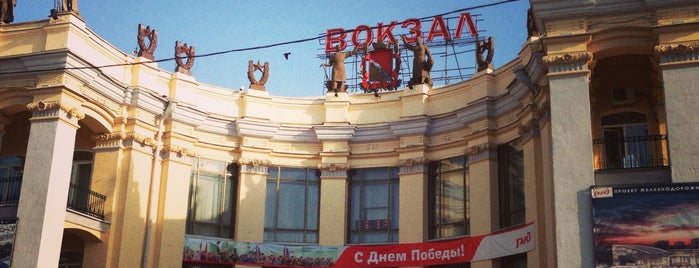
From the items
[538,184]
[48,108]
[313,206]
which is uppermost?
[48,108]

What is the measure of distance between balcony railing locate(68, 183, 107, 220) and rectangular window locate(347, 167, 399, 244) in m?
9.03

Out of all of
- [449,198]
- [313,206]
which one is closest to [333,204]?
[313,206]

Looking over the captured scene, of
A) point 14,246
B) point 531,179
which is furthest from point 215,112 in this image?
point 531,179

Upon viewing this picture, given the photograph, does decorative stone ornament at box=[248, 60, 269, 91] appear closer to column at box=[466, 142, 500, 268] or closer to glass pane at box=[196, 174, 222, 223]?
glass pane at box=[196, 174, 222, 223]

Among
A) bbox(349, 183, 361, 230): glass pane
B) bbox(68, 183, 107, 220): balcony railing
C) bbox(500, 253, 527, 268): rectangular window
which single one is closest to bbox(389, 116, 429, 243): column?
bbox(349, 183, 361, 230): glass pane

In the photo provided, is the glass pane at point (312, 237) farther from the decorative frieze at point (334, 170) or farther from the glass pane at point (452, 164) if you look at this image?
the glass pane at point (452, 164)

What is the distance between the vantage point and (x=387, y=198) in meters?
31.2

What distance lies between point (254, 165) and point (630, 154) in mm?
13787

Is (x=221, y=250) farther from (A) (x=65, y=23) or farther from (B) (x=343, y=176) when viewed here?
(A) (x=65, y=23)

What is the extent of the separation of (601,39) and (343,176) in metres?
12.7

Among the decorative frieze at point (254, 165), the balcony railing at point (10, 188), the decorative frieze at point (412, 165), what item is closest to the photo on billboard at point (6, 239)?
the balcony railing at point (10, 188)

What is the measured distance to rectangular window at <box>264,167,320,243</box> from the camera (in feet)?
103

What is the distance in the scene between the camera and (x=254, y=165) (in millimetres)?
31312

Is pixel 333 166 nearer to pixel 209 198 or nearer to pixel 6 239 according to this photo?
pixel 209 198
